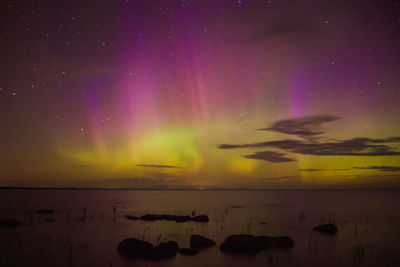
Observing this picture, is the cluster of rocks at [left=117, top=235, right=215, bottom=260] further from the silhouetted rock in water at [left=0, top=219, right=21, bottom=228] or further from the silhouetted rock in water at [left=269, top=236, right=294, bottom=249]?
the silhouetted rock in water at [left=0, top=219, right=21, bottom=228]

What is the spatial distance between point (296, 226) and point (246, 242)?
22.7 metres

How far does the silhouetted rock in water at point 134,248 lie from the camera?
26.8 m

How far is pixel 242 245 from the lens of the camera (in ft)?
92.1

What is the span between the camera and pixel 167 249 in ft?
86.4

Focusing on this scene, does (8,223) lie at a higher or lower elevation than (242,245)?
higher

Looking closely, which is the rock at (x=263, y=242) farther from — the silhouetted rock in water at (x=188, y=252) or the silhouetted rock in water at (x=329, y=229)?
the silhouetted rock in water at (x=329, y=229)

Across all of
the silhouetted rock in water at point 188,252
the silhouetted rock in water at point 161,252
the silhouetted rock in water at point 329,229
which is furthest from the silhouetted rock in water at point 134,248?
the silhouetted rock in water at point 329,229

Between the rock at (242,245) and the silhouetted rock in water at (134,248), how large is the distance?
7.01 meters

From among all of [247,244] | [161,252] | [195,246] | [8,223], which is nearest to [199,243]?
[195,246]

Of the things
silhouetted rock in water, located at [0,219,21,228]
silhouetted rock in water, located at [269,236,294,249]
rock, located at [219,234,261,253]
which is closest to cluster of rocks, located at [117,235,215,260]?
rock, located at [219,234,261,253]

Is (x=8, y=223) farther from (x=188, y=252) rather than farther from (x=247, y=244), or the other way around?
(x=247, y=244)

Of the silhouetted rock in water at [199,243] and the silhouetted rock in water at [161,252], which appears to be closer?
the silhouetted rock in water at [161,252]

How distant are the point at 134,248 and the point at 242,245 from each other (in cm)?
974

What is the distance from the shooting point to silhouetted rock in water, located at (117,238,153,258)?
88.0 feet
